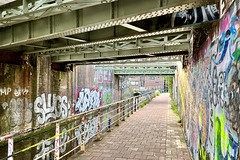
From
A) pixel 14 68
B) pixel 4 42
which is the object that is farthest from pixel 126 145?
pixel 14 68

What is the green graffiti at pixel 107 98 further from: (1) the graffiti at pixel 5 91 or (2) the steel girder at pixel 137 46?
(1) the graffiti at pixel 5 91

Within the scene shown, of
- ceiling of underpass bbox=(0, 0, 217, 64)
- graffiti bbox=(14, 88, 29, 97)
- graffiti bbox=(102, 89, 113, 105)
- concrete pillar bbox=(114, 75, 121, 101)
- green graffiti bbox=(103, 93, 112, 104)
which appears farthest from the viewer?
concrete pillar bbox=(114, 75, 121, 101)

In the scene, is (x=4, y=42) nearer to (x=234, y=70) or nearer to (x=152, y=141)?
(x=152, y=141)

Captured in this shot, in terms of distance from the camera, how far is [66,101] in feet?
60.8

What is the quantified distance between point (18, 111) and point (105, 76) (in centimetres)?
1563

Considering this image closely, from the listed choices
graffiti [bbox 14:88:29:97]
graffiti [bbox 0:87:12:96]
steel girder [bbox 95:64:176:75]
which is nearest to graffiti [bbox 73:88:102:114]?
steel girder [bbox 95:64:176:75]

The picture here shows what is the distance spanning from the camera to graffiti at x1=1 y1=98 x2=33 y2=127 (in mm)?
11980

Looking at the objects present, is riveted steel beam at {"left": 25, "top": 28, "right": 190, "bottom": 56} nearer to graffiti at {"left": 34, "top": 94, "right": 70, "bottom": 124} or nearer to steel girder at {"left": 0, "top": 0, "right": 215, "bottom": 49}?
steel girder at {"left": 0, "top": 0, "right": 215, "bottom": 49}

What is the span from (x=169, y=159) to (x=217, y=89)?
3469mm

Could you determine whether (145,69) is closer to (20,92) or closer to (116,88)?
(116,88)

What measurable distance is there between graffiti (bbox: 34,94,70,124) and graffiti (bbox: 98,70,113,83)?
8.16m

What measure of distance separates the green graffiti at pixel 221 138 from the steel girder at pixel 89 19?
3.01 meters

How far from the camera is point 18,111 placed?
1270 centimetres

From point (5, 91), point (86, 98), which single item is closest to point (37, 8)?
point (5, 91)
